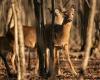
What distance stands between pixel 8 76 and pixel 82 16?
12.3 m

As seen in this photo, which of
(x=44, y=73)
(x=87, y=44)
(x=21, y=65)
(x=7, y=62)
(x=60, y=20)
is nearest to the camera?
(x=87, y=44)

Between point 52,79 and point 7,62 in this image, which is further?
point 7,62

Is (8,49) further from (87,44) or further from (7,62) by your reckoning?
(87,44)

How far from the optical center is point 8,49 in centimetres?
1244

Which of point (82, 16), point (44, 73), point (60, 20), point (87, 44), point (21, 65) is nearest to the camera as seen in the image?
point (87, 44)

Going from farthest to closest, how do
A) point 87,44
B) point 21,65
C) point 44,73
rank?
point 44,73 → point 21,65 → point 87,44

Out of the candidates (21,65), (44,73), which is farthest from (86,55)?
(44,73)

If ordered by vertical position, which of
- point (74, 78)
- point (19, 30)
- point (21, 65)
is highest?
point (19, 30)

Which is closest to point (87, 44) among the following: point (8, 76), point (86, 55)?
point (86, 55)

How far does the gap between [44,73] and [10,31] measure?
79.6 inches

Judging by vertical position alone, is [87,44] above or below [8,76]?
above

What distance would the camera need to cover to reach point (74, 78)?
36.5 ft

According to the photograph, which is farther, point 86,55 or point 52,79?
point 52,79

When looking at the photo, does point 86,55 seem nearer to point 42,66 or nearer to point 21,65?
point 21,65
